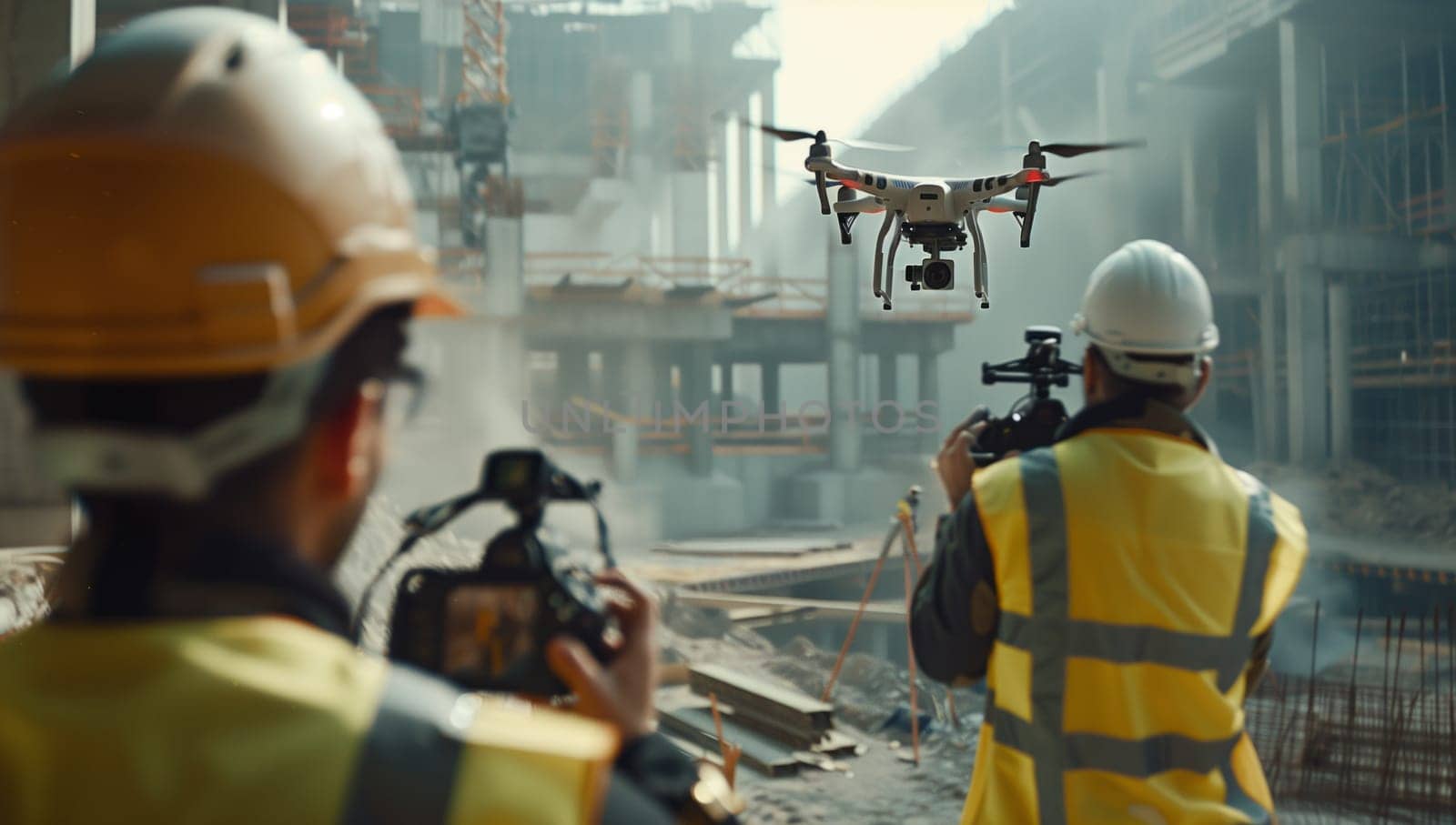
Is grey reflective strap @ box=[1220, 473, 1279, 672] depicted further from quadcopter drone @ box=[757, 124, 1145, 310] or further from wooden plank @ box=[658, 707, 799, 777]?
wooden plank @ box=[658, 707, 799, 777]

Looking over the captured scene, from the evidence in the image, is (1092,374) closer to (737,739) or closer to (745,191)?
(737,739)

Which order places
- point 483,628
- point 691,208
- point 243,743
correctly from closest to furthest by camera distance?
point 243,743, point 483,628, point 691,208

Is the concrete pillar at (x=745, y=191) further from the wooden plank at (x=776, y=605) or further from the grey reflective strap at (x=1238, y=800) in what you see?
the grey reflective strap at (x=1238, y=800)

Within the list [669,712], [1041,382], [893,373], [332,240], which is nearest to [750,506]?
[893,373]

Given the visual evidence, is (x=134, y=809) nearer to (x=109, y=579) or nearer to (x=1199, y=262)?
(x=109, y=579)

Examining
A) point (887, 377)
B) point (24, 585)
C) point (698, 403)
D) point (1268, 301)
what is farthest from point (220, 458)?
point (887, 377)

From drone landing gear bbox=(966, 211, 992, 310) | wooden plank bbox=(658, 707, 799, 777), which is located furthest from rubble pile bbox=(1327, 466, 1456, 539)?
drone landing gear bbox=(966, 211, 992, 310)
